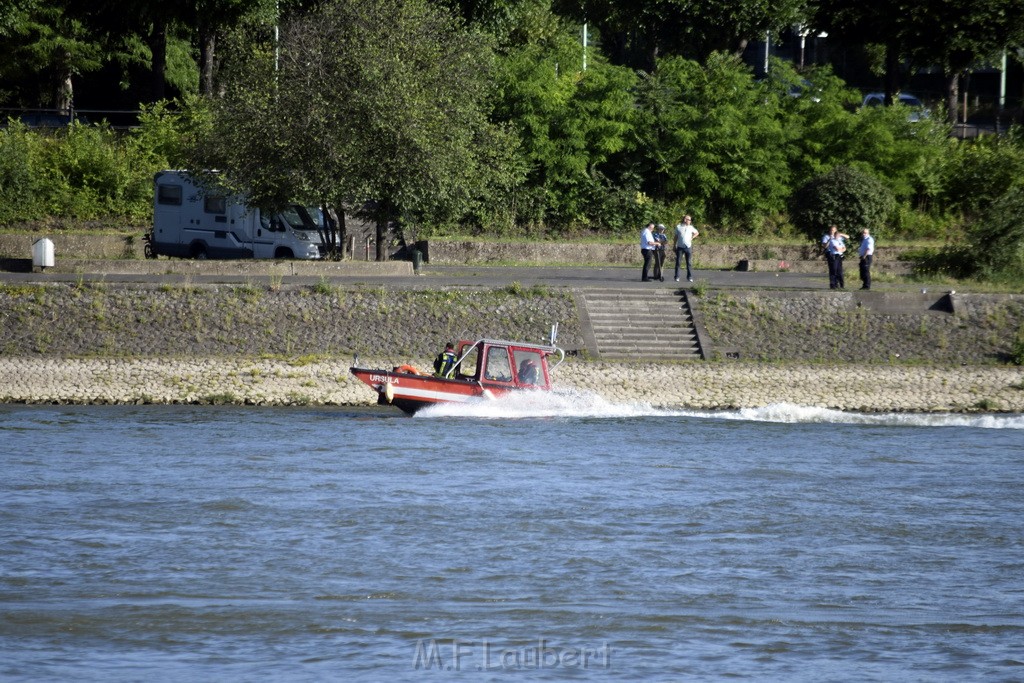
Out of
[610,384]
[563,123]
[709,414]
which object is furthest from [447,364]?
[563,123]

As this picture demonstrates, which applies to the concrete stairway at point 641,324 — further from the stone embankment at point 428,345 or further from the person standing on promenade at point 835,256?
the person standing on promenade at point 835,256

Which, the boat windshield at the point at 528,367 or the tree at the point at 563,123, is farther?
the tree at the point at 563,123

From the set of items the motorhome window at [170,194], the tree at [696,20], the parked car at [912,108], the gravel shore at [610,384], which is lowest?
the gravel shore at [610,384]

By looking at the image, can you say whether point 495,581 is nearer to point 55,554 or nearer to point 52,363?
point 55,554

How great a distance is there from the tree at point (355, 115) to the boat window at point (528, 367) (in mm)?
9879

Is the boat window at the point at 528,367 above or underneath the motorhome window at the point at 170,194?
underneath

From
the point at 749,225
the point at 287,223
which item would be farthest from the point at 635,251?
the point at 287,223

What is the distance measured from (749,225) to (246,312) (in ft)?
69.9

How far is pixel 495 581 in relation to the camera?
15.5 metres

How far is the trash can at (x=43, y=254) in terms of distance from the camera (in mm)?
33719

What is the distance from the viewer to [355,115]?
115 feet

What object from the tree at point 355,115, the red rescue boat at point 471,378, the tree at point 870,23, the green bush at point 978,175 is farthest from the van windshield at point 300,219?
the tree at point 870,23

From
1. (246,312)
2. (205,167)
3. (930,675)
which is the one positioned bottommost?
(930,675)

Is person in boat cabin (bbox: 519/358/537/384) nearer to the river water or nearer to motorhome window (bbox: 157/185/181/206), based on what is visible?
the river water
